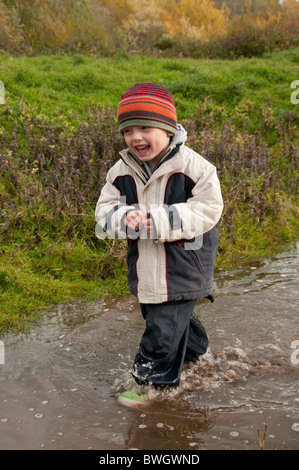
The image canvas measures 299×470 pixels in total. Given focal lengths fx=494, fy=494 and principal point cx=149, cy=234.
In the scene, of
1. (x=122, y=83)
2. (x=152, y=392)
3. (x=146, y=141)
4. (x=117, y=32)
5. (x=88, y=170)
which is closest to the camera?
(x=146, y=141)

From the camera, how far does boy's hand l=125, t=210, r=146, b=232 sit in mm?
2779

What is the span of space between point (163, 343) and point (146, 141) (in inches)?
47.4

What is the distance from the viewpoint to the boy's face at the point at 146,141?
114 inches

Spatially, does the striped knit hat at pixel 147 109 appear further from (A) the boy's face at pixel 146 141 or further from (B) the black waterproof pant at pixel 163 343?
(B) the black waterproof pant at pixel 163 343

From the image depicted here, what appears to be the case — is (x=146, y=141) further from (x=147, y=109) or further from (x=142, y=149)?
(x=147, y=109)

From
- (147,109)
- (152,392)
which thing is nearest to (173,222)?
(147,109)

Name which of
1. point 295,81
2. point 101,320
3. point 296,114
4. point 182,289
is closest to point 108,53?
point 295,81

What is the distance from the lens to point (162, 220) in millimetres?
2754

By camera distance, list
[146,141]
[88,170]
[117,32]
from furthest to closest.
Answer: [117,32] → [88,170] → [146,141]

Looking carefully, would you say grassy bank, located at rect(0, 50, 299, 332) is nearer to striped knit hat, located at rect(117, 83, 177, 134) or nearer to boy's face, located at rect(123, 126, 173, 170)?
boy's face, located at rect(123, 126, 173, 170)

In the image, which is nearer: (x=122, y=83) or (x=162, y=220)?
(x=162, y=220)

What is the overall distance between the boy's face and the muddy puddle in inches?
58.4

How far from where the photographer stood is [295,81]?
404 inches
